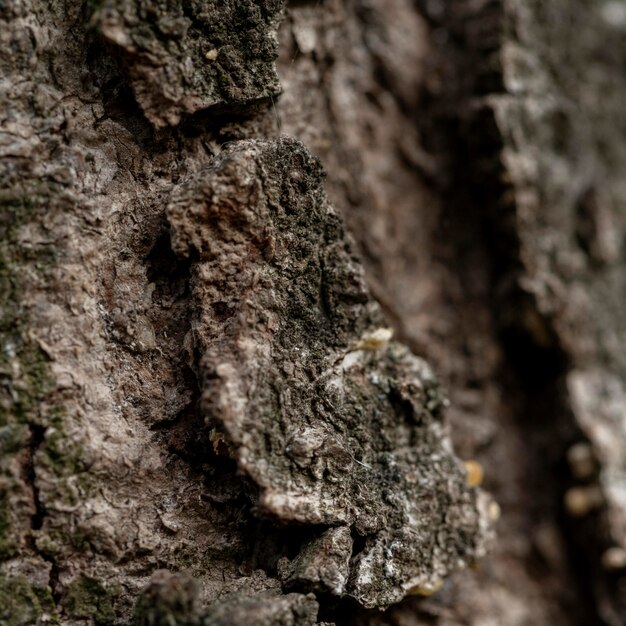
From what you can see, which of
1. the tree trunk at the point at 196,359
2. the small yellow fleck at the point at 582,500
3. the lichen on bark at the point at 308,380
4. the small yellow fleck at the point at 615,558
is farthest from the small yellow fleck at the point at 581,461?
the lichen on bark at the point at 308,380

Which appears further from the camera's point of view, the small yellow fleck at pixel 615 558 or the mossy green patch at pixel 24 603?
the small yellow fleck at pixel 615 558

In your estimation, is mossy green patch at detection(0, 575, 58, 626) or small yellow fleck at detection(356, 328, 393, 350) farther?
small yellow fleck at detection(356, 328, 393, 350)

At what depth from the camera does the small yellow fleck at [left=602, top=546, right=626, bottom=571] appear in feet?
4.90

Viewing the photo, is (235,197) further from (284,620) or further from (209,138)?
(284,620)

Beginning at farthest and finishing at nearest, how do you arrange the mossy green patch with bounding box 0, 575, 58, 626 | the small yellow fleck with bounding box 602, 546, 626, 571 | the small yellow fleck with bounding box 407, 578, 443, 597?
1. the small yellow fleck with bounding box 602, 546, 626, 571
2. the small yellow fleck with bounding box 407, 578, 443, 597
3. the mossy green patch with bounding box 0, 575, 58, 626

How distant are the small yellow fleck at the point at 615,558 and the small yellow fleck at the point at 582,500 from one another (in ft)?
0.31

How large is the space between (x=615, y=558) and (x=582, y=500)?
0.14 metres

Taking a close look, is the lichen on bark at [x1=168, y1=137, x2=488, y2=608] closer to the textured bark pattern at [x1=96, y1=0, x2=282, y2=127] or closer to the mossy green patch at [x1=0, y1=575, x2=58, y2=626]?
the textured bark pattern at [x1=96, y1=0, x2=282, y2=127]

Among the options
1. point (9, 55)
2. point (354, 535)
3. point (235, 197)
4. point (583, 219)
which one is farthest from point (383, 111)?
point (354, 535)

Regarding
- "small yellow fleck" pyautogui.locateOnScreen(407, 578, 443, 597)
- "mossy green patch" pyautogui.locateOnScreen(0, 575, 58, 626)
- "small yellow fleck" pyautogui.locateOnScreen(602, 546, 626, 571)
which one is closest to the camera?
"mossy green patch" pyautogui.locateOnScreen(0, 575, 58, 626)

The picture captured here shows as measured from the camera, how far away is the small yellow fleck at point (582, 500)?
5.06 feet

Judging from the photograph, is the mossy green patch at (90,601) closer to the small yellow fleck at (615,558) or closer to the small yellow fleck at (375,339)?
the small yellow fleck at (375,339)

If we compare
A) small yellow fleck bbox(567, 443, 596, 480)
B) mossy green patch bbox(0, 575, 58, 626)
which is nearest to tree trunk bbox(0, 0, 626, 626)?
mossy green patch bbox(0, 575, 58, 626)

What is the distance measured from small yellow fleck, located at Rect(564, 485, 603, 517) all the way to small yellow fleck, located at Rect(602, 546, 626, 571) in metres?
0.09
